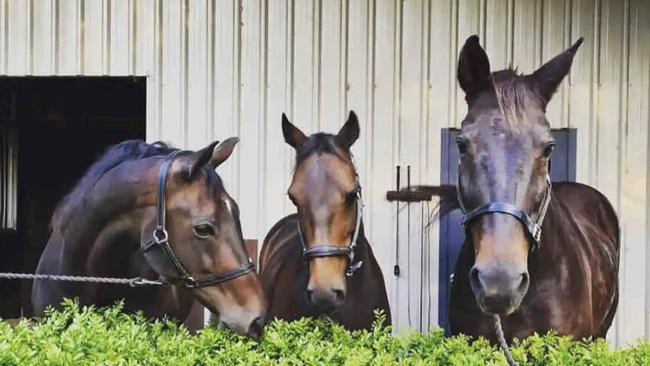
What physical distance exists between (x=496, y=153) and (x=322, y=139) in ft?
3.74

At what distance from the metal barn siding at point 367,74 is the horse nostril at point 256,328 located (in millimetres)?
2062

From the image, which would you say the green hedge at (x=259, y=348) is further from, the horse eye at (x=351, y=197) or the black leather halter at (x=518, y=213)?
the horse eye at (x=351, y=197)

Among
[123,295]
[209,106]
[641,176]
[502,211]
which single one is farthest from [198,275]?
[641,176]

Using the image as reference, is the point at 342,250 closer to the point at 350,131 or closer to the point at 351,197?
the point at 351,197

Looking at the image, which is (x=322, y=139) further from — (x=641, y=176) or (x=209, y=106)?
(x=641, y=176)

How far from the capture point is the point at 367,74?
4.74 meters

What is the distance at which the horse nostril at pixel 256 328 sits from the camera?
8.85 feet

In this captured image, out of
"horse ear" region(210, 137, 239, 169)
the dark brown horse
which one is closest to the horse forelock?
"horse ear" region(210, 137, 239, 169)

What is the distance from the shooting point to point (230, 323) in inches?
108

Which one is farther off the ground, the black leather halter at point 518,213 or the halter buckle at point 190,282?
the black leather halter at point 518,213

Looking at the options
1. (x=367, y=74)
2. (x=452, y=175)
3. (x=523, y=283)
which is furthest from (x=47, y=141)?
(x=523, y=283)

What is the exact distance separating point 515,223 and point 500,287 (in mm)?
230

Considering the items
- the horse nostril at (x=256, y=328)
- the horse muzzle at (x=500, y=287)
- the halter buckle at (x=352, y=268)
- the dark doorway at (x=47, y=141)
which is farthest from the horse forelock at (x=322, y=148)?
the dark doorway at (x=47, y=141)

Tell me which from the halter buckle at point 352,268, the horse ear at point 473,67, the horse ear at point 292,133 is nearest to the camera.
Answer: the horse ear at point 473,67
